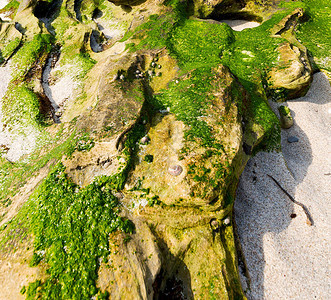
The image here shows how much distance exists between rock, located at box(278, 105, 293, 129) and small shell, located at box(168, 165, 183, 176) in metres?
9.01

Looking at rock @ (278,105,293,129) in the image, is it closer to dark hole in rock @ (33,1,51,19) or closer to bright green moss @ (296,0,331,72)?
bright green moss @ (296,0,331,72)

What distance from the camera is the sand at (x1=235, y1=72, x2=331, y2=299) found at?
7242mm

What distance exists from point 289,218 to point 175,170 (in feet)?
18.8

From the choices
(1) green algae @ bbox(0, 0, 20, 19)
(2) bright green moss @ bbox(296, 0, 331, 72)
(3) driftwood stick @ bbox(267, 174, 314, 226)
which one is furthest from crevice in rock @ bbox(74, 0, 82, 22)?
(3) driftwood stick @ bbox(267, 174, 314, 226)

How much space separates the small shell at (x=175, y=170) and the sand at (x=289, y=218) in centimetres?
381

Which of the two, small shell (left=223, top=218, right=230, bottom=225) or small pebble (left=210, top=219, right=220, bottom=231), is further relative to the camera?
small shell (left=223, top=218, right=230, bottom=225)

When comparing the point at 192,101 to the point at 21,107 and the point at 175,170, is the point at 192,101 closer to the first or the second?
the point at 175,170

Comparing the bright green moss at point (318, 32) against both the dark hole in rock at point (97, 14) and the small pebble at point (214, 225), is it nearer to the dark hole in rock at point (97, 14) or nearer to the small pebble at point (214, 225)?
the small pebble at point (214, 225)

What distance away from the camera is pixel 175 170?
7.15m

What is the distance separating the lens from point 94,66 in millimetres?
15586

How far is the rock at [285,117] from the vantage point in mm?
12516

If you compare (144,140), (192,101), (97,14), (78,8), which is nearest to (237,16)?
(97,14)

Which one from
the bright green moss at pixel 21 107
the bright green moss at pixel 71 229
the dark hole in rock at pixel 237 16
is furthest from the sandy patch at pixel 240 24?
the bright green moss at pixel 71 229

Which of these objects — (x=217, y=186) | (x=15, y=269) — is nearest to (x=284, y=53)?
(x=217, y=186)
